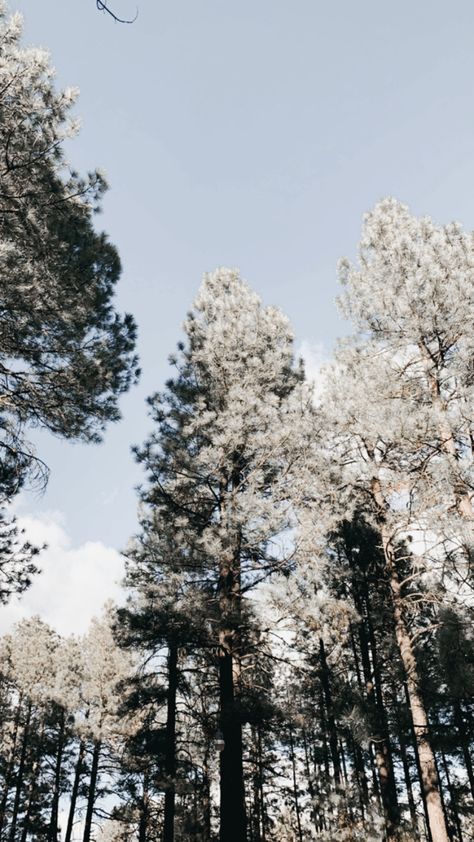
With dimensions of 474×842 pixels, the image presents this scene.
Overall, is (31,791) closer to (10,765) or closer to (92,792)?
(10,765)

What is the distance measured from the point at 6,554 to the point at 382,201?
35.5ft

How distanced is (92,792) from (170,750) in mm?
10468

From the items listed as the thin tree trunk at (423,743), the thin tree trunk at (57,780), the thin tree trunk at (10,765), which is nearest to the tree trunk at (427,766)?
the thin tree trunk at (423,743)

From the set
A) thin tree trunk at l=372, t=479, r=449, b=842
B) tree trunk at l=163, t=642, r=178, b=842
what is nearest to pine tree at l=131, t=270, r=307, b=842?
tree trunk at l=163, t=642, r=178, b=842

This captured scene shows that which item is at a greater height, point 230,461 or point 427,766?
point 230,461

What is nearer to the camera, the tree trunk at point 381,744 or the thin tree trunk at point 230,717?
the tree trunk at point 381,744

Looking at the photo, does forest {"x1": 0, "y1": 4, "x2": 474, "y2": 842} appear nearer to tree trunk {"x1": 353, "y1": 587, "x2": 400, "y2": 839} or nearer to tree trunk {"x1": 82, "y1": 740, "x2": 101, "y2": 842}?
tree trunk {"x1": 353, "y1": 587, "x2": 400, "y2": 839}

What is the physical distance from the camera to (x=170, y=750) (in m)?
10.6

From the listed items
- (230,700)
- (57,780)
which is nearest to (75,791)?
(57,780)

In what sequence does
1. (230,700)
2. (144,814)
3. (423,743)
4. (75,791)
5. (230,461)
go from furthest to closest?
1. (75,791)
2. (144,814)
3. (230,461)
4. (230,700)
5. (423,743)

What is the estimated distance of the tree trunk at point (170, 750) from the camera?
9.90m

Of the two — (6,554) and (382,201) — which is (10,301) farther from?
(382,201)

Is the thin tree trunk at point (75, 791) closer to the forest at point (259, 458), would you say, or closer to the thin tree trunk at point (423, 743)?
the forest at point (259, 458)

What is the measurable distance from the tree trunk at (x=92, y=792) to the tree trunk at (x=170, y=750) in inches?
327
